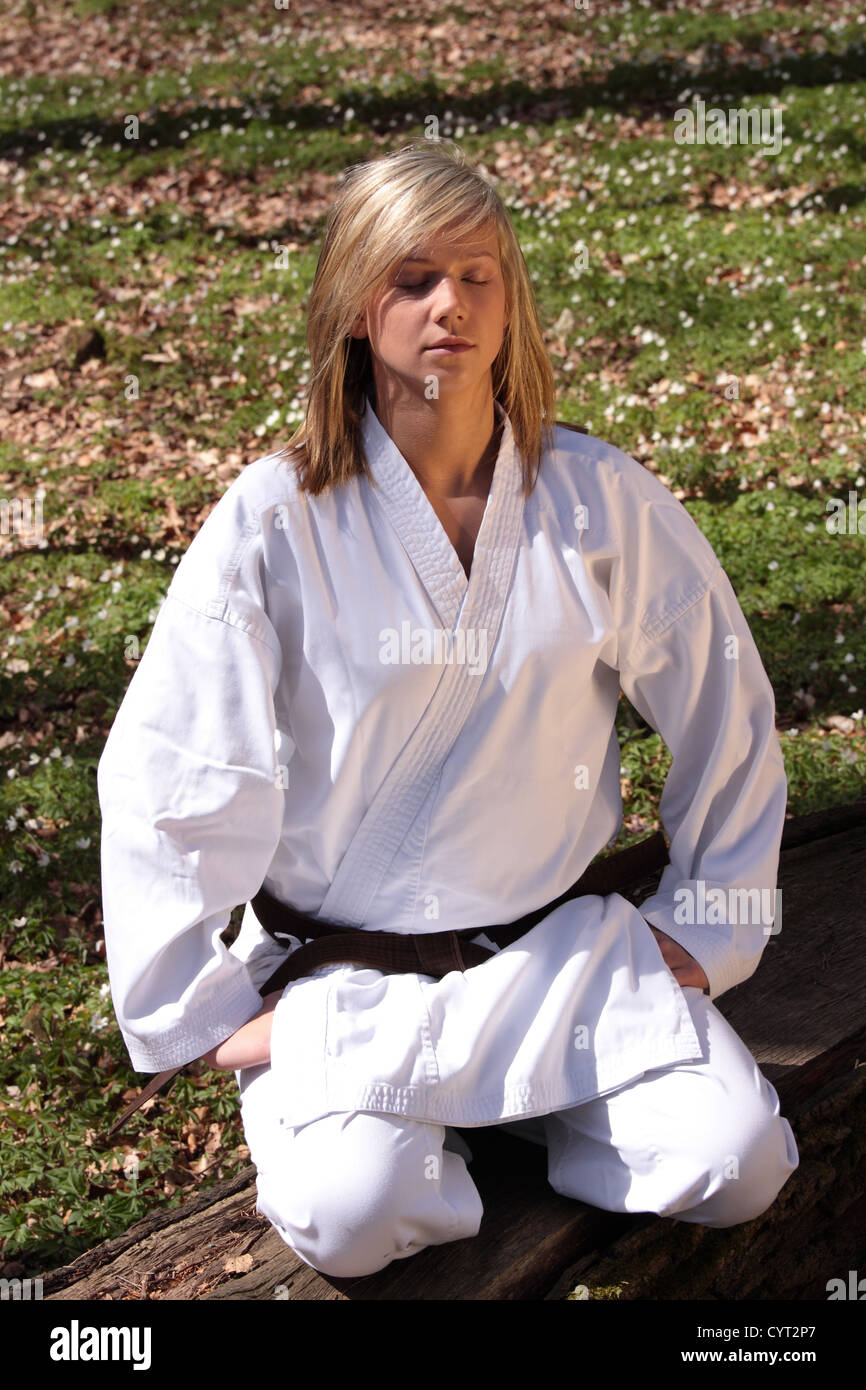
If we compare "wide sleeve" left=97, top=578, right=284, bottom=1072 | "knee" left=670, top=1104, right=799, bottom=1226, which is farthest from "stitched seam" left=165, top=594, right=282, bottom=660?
"knee" left=670, top=1104, right=799, bottom=1226

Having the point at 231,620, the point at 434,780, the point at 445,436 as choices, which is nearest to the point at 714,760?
the point at 434,780

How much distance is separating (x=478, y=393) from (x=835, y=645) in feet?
9.29

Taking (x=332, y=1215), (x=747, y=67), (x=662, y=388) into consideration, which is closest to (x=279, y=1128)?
(x=332, y=1215)

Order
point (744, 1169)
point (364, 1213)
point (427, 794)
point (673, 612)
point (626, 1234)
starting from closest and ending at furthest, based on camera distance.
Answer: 1. point (364, 1213)
2. point (744, 1169)
3. point (626, 1234)
4. point (427, 794)
5. point (673, 612)

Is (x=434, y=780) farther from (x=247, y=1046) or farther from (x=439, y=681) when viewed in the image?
(x=247, y=1046)

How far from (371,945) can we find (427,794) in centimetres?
33

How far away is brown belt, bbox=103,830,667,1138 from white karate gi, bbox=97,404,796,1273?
36mm

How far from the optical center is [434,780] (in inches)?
102

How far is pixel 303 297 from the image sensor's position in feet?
26.7

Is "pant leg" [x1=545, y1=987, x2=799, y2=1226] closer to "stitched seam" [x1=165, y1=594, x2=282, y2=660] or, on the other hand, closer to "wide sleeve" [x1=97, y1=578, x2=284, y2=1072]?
"wide sleeve" [x1=97, y1=578, x2=284, y2=1072]

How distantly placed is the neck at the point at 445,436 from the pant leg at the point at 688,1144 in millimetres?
1248

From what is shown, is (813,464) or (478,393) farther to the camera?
(813,464)

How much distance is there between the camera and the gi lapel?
2564 millimetres

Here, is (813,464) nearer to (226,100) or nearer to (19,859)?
(19,859)
